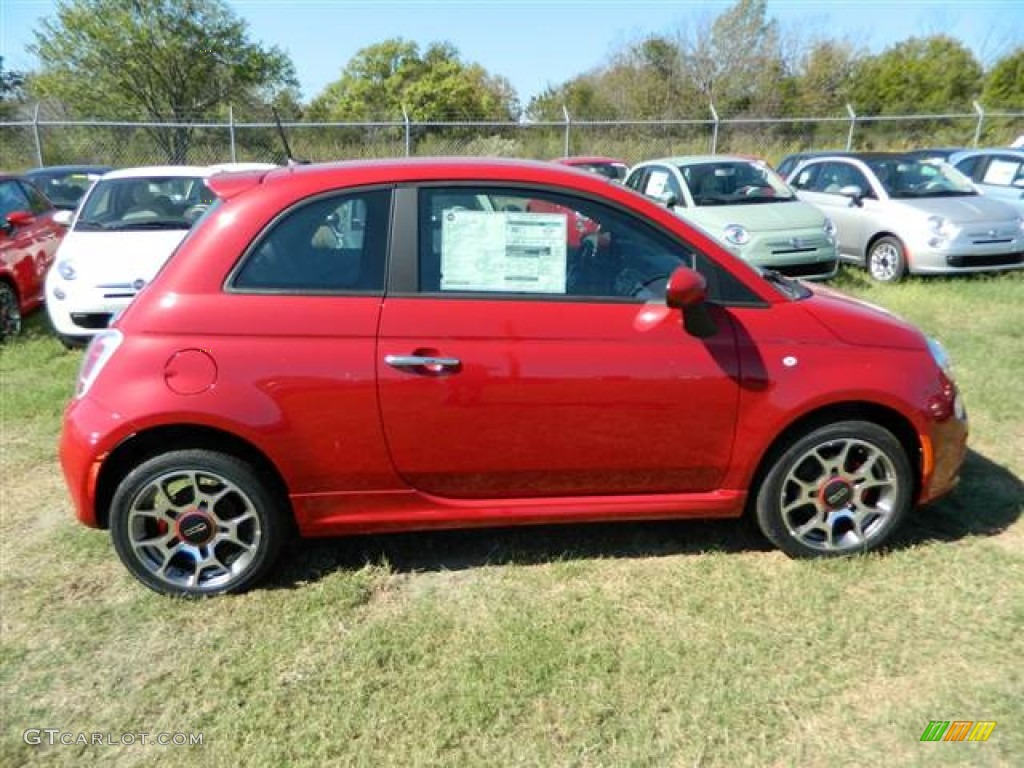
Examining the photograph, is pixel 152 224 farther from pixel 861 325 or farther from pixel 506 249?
Answer: pixel 861 325

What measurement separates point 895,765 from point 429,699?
1.50m

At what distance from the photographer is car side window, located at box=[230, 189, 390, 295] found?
9.86ft

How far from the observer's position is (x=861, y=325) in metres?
3.26

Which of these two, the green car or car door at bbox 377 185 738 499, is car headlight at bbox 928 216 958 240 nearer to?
the green car

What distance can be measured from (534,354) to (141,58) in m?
31.1

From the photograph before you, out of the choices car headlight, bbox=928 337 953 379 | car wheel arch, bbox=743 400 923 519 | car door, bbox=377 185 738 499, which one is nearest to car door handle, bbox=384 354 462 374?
car door, bbox=377 185 738 499

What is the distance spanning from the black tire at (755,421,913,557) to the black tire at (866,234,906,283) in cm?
673

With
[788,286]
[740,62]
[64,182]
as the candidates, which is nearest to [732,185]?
[788,286]

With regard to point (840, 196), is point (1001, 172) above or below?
above

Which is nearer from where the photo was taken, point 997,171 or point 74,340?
point 74,340

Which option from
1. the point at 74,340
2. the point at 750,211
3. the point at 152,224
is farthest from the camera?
the point at 750,211

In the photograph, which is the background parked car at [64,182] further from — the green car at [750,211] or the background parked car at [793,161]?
the background parked car at [793,161]

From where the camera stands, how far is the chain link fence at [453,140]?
18312 millimetres

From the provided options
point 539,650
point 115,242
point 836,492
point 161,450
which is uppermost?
point 115,242
